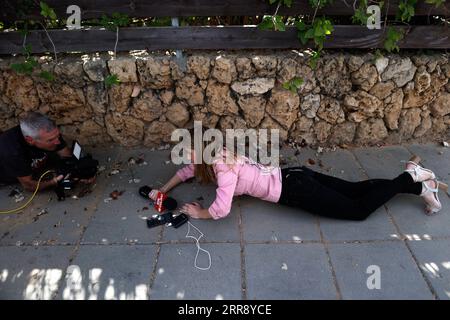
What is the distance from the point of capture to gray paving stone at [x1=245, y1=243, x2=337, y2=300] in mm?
2859

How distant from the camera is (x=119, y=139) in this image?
4.55 m

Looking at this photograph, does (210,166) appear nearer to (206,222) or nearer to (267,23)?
(206,222)

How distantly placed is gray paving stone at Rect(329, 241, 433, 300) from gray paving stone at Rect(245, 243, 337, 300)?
122 millimetres

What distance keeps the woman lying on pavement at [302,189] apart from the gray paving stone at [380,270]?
350mm

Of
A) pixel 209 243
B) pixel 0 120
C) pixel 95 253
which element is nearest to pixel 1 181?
pixel 0 120

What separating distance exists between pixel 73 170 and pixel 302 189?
2325mm

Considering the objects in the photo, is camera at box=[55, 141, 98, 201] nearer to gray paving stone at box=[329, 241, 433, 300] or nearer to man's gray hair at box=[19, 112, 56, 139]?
man's gray hair at box=[19, 112, 56, 139]

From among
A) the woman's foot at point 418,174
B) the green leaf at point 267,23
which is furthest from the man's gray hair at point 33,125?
the woman's foot at point 418,174

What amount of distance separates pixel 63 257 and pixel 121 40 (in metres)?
2.30

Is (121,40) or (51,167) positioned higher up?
(121,40)

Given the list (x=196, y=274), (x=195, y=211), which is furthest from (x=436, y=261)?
(x=195, y=211)

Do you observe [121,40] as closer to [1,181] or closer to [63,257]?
[1,181]

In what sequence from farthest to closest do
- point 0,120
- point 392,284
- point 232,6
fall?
point 0,120
point 232,6
point 392,284

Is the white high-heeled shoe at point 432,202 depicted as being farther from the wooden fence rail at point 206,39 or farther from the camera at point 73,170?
the camera at point 73,170
